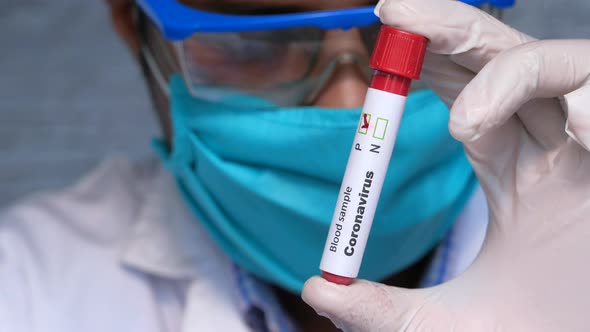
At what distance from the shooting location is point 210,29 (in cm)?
88

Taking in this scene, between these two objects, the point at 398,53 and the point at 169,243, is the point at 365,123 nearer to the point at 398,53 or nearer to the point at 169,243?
the point at 398,53

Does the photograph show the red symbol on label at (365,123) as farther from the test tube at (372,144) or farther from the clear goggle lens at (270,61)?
the clear goggle lens at (270,61)

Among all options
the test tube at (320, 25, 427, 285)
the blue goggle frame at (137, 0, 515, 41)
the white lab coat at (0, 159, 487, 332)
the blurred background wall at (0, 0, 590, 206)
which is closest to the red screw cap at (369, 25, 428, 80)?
the test tube at (320, 25, 427, 285)

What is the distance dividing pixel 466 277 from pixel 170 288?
2.34 feet

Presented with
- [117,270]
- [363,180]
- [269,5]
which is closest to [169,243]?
[117,270]

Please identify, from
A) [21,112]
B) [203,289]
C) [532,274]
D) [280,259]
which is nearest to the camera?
[532,274]

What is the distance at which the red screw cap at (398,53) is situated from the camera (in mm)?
641

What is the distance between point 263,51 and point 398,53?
0.38 meters

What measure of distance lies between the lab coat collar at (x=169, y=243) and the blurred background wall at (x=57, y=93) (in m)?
0.56

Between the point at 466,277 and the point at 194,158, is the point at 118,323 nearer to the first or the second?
the point at 194,158

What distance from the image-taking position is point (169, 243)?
129 cm

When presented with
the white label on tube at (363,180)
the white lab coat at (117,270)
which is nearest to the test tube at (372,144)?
the white label on tube at (363,180)

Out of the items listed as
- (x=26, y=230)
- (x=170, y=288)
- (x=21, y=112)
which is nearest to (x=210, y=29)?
(x=170, y=288)

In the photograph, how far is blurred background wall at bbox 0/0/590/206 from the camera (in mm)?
1806
